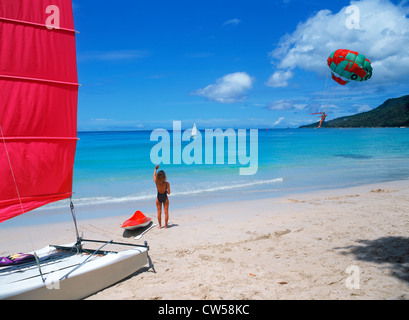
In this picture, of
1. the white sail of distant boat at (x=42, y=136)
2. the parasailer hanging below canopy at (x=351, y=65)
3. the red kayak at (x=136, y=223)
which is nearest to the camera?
the white sail of distant boat at (x=42, y=136)

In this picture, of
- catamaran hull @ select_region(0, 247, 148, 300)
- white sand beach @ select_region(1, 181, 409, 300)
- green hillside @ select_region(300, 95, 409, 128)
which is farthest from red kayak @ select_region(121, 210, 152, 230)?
green hillside @ select_region(300, 95, 409, 128)

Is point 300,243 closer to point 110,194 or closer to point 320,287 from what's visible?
point 320,287

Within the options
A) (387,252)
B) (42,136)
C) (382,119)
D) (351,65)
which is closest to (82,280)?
(42,136)

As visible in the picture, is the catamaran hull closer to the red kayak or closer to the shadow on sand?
the red kayak

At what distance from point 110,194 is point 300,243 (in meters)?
10.0

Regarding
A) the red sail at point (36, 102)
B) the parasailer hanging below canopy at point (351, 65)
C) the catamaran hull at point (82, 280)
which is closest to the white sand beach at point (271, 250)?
the catamaran hull at point (82, 280)

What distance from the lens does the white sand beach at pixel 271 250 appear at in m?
4.40

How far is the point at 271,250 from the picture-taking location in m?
6.01

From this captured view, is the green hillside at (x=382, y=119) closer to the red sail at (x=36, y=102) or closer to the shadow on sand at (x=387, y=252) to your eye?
the shadow on sand at (x=387, y=252)

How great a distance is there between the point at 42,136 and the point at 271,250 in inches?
192

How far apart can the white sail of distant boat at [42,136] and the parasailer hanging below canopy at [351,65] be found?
48.2 feet

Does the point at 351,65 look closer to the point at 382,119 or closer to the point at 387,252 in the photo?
the point at 387,252

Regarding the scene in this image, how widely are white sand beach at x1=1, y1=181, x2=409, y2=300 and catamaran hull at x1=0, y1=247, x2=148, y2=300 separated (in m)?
0.17

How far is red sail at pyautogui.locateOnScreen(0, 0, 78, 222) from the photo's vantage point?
4.62m
